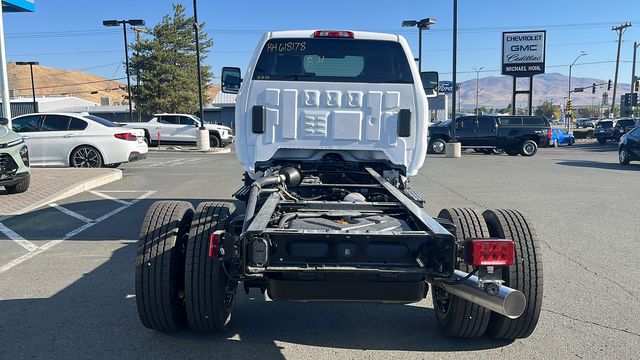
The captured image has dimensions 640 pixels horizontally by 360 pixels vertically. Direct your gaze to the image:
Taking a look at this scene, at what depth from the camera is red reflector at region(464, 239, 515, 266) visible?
3.09 m

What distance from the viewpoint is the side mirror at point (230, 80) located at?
6.84m

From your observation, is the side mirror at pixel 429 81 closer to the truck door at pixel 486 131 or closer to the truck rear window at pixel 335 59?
the truck rear window at pixel 335 59

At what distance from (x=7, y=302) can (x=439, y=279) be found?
372 centimetres

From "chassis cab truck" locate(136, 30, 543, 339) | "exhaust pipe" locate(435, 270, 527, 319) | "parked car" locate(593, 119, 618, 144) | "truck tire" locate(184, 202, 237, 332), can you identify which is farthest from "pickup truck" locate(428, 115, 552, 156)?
"exhaust pipe" locate(435, 270, 527, 319)

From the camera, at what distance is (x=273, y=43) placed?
5988 mm

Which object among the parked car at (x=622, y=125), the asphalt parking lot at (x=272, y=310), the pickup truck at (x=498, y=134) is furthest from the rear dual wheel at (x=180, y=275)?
the parked car at (x=622, y=125)

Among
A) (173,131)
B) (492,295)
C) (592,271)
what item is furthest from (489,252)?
(173,131)

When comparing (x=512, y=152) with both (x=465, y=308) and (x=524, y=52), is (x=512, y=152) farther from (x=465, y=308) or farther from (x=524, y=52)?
(x=465, y=308)

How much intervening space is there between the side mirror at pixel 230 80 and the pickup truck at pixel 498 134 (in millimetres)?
18544

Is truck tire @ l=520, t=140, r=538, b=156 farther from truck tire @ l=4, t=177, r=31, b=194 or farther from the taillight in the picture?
truck tire @ l=4, t=177, r=31, b=194

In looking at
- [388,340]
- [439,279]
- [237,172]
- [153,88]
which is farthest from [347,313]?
[153,88]

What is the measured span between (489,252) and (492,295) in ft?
0.82

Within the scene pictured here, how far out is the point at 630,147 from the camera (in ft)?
58.2

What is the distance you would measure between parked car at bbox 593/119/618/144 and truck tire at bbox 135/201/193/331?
3609 centimetres
